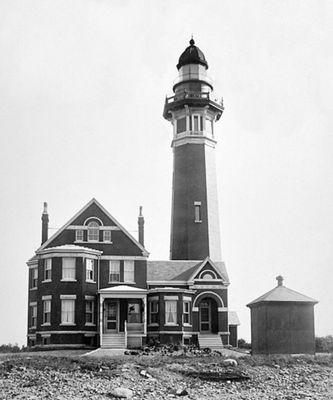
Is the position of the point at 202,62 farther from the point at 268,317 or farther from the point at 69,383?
the point at 69,383

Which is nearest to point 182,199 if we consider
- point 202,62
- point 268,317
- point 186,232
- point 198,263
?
point 186,232

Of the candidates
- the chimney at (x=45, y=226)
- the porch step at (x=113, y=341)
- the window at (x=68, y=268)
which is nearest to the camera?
the porch step at (x=113, y=341)

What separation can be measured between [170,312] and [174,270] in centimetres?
341

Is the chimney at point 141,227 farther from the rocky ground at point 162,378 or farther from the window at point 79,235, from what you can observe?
the rocky ground at point 162,378

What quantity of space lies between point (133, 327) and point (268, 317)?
1000cm

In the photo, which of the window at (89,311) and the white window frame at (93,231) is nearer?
the window at (89,311)

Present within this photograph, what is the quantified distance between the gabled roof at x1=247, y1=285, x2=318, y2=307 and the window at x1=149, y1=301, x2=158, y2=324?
8938 mm

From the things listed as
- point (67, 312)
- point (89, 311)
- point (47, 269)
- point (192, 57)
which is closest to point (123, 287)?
point (89, 311)

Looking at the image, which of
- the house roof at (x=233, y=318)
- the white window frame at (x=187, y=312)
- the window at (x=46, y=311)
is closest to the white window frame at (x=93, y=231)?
the window at (x=46, y=311)

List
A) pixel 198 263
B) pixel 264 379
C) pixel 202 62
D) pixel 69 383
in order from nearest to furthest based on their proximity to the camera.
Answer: pixel 69 383
pixel 264 379
pixel 198 263
pixel 202 62

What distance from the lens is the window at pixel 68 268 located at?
43062 mm

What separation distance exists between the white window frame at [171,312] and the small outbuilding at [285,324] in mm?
8451

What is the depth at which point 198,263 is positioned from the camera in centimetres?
4716

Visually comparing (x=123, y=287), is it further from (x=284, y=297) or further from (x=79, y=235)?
(x=284, y=297)
